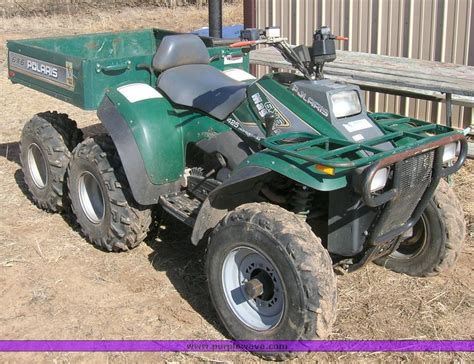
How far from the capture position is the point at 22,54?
571 centimetres

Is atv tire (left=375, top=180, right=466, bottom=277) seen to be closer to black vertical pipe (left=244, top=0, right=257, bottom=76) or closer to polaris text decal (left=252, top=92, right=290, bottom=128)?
polaris text decal (left=252, top=92, right=290, bottom=128)

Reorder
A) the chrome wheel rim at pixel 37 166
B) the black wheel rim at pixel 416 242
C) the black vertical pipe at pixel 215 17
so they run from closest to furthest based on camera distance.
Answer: the black wheel rim at pixel 416 242
the chrome wheel rim at pixel 37 166
the black vertical pipe at pixel 215 17

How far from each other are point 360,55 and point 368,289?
12.5ft

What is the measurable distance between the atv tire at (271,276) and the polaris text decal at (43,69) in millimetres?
2107

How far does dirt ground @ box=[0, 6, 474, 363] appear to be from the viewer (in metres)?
3.83

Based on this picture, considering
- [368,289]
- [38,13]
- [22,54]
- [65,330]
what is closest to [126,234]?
[65,330]

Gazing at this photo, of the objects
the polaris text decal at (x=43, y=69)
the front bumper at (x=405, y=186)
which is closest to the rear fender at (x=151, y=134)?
the polaris text decal at (x=43, y=69)

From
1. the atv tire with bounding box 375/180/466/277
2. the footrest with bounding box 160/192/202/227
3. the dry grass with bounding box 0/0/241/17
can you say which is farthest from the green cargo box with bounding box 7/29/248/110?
the dry grass with bounding box 0/0/241/17

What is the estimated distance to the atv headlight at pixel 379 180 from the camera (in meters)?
3.21

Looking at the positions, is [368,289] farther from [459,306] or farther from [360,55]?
[360,55]

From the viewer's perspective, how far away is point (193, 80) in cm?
459

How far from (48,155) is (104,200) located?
3.36ft

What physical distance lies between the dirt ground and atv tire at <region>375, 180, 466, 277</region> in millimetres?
132
